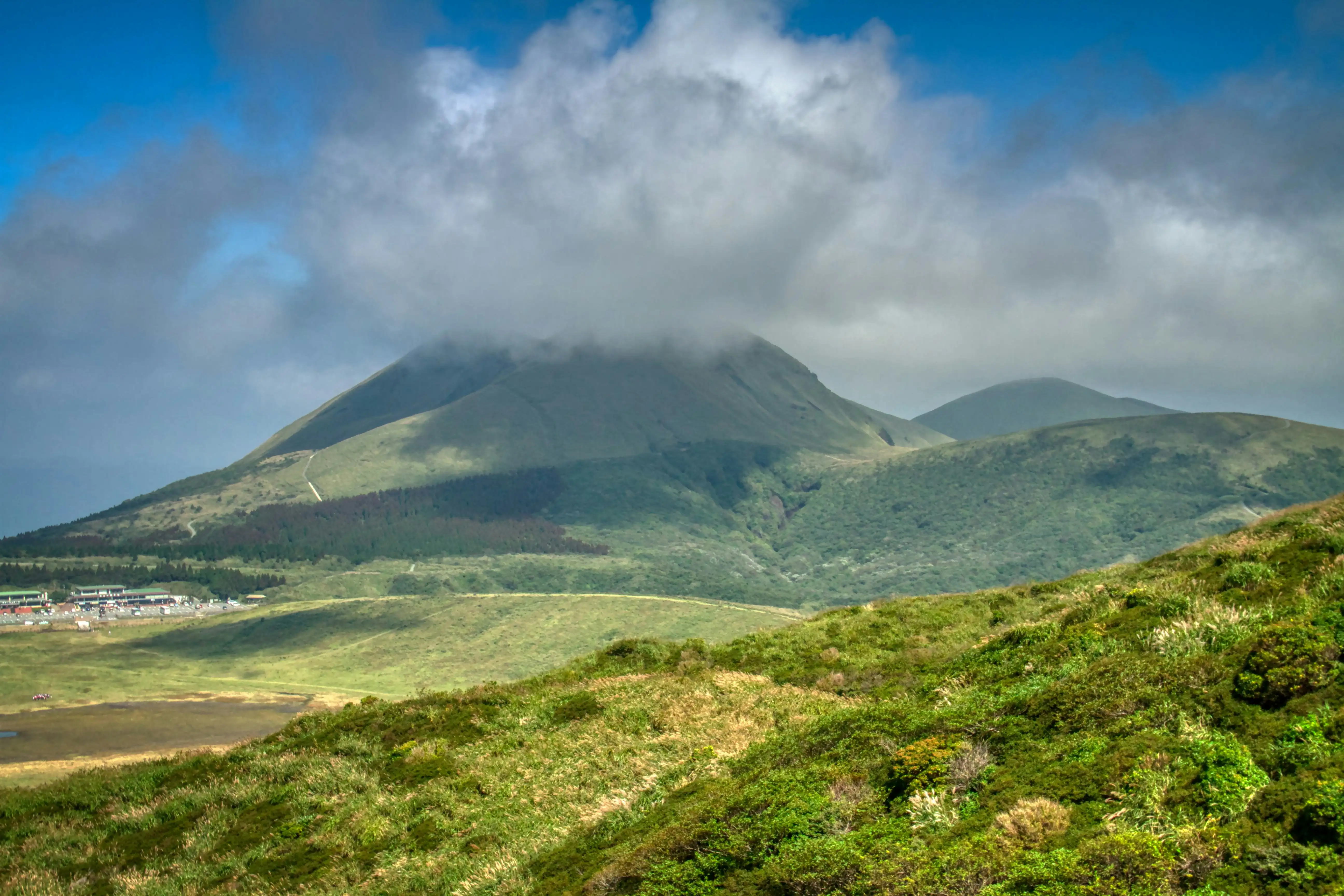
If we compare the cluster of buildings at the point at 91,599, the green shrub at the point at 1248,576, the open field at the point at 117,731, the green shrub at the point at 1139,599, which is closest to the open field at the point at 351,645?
the open field at the point at 117,731

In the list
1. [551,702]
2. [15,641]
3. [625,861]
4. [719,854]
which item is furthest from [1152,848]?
[15,641]

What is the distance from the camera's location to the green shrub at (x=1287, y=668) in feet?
30.2

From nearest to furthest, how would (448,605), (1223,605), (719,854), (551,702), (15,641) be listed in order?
1. (719,854)
2. (1223,605)
3. (551,702)
4. (15,641)
5. (448,605)

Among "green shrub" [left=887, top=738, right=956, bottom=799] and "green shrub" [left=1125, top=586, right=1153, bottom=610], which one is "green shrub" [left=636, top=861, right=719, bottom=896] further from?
"green shrub" [left=1125, top=586, right=1153, bottom=610]

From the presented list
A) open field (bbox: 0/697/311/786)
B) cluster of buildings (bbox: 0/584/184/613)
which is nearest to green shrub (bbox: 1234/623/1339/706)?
open field (bbox: 0/697/311/786)

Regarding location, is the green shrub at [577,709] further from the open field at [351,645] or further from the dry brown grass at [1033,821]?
the open field at [351,645]

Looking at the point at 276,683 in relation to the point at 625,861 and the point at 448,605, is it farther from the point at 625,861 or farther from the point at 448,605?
the point at 625,861

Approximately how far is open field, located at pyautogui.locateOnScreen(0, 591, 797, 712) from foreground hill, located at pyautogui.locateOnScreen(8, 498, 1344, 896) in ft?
244

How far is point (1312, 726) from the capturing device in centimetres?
835

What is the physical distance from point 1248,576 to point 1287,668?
749 centimetres

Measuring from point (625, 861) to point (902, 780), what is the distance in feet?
12.1

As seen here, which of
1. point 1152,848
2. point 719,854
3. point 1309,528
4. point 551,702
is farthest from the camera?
point 551,702

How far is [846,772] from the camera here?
11.6 meters

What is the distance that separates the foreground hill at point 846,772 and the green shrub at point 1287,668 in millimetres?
32
